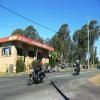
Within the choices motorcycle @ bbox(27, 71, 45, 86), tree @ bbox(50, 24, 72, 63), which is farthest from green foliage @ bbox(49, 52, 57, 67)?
motorcycle @ bbox(27, 71, 45, 86)

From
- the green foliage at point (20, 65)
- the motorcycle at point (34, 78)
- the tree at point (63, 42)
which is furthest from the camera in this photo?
the tree at point (63, 42)

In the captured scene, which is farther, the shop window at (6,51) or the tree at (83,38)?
the tree at (83,38)

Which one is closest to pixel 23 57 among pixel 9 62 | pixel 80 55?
pixel 9 62

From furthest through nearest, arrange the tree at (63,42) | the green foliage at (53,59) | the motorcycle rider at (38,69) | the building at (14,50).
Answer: the tree at (63,42) → the green foliage at (53,59) → the building at (14,50) → the motorcycle rider at (38,69)

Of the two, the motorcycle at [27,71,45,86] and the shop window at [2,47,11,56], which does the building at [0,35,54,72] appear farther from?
the motorcycle at [27,71,45,86]

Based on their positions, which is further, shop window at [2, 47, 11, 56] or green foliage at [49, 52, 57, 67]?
green foliage at [49, 52, 57, 67]

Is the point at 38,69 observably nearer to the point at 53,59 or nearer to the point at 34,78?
the point at 34,78

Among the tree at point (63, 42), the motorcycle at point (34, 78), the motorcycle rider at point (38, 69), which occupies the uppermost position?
the tree at point (63, 42)

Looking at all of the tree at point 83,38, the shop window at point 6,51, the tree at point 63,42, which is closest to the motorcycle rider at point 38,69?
the shop window at point 6,51

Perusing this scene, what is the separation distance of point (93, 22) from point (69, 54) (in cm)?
1181

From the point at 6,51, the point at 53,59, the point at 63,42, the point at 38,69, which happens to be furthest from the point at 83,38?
the point at 38,69

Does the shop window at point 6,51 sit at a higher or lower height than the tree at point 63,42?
lower

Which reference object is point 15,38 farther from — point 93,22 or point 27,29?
point 93,22

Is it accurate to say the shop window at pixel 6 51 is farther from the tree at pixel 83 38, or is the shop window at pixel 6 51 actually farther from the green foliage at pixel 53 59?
the tree at pixel 83 38
